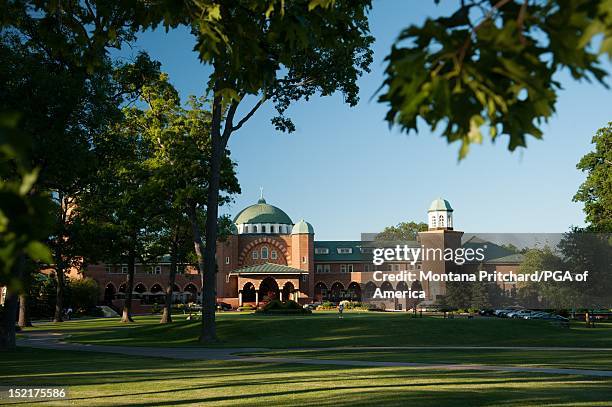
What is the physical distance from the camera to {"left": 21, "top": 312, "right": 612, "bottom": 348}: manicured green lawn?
31812 millimetres

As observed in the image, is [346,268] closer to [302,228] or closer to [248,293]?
[302,228]

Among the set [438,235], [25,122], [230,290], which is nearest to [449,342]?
[25,122]

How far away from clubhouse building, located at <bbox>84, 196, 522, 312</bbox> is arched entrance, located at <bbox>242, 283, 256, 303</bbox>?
0.12 meters

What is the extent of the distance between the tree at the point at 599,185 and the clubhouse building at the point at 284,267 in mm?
25370

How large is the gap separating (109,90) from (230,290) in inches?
2684

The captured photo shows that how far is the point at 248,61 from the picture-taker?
7.82 meters

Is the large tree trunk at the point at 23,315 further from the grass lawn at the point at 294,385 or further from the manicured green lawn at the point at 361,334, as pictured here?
the grass lawn at the point at 294,385

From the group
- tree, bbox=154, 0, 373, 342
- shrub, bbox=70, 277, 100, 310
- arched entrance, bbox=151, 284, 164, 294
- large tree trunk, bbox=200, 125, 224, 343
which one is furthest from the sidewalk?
arched entrance, bbox=151, 284, 164, 294

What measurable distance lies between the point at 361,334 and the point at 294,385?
20.4m

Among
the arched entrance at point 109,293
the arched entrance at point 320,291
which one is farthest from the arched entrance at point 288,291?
the arched entrance at point 109,293

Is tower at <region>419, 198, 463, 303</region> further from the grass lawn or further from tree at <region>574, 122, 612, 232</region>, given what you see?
the grass lawn

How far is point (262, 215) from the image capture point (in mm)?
99438

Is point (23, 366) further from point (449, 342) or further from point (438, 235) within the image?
point (438, 235)

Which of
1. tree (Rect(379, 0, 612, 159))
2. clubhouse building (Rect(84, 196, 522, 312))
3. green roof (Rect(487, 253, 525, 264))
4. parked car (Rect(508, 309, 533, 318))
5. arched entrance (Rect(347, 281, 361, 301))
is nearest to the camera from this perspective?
tree (Rect(379, 0, 612, 159))
